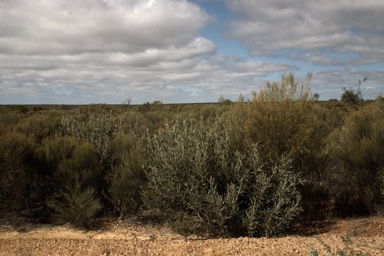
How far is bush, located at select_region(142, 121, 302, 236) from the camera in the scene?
279 inches

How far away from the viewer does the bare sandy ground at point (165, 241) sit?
6.04 m

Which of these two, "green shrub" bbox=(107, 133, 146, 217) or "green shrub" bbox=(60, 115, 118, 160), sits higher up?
"green shrub" bbox=(60, 115, 118, 160)

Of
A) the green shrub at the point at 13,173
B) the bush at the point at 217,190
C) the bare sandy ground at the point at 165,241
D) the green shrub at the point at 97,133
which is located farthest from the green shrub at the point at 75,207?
the green shrub at the point at 97,133

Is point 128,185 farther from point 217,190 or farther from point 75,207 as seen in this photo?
point 217,190

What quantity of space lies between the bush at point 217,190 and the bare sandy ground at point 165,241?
42 cm

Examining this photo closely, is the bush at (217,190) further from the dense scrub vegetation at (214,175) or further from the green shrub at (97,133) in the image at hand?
the green shrub at (97,133)

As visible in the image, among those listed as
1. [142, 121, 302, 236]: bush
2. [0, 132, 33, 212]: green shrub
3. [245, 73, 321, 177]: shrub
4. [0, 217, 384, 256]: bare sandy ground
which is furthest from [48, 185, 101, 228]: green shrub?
A: [245, 73, 321, 177]: shrub

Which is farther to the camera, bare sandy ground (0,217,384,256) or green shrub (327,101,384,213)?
green shrub (327,101,384,213)

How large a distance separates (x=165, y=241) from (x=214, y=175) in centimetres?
168

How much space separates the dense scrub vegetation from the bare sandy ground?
40cm

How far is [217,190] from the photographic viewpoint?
7594 mm

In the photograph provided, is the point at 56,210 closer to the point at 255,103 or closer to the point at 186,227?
the point at 186,227

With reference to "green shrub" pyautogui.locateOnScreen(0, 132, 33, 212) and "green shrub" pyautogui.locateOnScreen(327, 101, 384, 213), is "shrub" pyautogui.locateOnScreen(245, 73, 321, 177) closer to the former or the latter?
"green shrub" pyautogui.locateOnScreen(327, 101, 384, 213)

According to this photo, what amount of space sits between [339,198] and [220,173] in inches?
168
